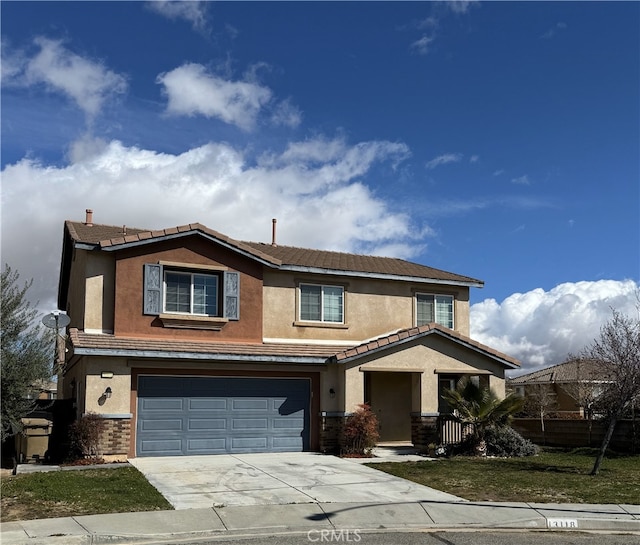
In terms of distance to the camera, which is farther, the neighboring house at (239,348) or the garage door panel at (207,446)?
the garage door panel at (207,446)

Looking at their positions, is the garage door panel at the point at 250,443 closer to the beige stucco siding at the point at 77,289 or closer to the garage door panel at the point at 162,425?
the garage door panel at the point at 162,425

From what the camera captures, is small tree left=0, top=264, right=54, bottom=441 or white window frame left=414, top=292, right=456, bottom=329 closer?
small tree left=0, top=264, right=54, bottom=441

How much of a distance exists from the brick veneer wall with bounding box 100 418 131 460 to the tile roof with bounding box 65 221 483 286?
484cm

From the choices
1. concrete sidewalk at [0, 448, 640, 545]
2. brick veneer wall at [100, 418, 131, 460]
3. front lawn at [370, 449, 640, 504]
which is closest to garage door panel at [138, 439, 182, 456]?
brick veneer wall at [100, 418, 131, 460]

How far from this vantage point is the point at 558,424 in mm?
25812

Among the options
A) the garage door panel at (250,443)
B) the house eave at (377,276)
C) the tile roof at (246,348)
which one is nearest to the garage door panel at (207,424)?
the garage door panel at (250,443)

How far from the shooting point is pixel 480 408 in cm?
2136

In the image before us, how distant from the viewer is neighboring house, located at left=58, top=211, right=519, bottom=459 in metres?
19.7

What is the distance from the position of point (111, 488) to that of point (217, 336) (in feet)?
25.0

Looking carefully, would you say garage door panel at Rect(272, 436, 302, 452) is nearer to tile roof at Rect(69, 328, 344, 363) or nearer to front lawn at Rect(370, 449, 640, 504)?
tile roof at Rect(69, 328, 344, 363)

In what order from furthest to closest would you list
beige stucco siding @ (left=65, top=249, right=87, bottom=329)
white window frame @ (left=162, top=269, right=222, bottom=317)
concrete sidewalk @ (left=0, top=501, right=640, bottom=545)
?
white window frame @ (left=162, top=269, right=222, bottom=317)
beige stucco siding @ (left=65, top=249, right=87, bottom=329)
concrete sidewalk @ (left=0, top=501, right=640, bottom=545)

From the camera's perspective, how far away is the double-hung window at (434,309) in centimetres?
2578

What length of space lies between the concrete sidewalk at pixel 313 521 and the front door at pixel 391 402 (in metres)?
11.3

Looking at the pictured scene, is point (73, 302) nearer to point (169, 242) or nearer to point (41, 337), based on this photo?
point (169, 242)
